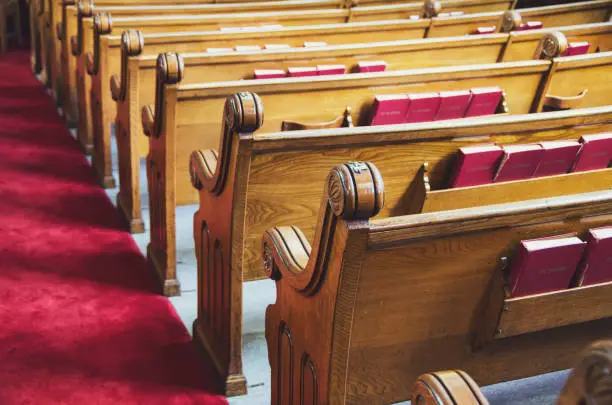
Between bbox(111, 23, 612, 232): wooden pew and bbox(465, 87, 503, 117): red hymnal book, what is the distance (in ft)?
1.89

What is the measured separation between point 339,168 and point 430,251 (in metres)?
0.33

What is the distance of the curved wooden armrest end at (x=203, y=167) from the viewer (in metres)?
2.14

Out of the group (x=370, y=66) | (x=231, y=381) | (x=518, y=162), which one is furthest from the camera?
(x=370, y=66)

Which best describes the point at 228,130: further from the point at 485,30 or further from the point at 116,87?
the point at 485,30

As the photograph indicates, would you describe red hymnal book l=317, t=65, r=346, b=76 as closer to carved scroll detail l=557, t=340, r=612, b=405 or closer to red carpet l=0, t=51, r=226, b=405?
red carpet l=0, t=51, r=226, b=405

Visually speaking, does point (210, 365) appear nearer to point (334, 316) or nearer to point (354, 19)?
point (334, 316)

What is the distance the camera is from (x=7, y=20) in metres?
6.09

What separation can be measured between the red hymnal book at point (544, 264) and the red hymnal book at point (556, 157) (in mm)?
532

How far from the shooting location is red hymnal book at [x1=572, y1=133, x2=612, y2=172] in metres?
2.07

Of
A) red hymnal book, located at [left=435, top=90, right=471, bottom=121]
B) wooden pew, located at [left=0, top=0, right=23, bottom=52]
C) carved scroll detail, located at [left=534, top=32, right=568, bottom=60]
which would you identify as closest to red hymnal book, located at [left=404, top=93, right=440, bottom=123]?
red hymnal book, located at [left=435, top=90, right=471, bottom=121]

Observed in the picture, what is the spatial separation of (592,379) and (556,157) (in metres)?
1.56

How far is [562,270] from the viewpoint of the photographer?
1.57m

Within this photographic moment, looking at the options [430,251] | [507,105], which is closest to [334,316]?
[430,251]

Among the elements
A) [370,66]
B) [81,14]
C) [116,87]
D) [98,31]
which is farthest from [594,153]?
[81,14]
